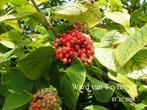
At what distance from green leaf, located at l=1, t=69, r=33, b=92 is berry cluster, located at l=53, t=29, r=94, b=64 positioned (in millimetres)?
116

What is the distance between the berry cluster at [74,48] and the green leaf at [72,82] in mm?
16

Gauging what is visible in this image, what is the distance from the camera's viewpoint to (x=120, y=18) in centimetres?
117

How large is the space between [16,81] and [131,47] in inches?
11.5

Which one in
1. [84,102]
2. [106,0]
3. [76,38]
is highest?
[76,38]

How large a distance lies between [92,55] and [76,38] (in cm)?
5

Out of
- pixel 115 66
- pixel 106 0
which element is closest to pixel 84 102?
pixel 115 66

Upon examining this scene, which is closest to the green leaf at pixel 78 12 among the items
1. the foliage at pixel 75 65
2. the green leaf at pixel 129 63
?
the foliage at pixel 75 65

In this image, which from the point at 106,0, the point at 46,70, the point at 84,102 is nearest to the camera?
the point at 46,70

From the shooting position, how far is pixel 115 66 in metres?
0.97

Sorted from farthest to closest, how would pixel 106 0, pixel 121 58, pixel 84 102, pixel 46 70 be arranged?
pixel 106 0 → pixel 84 102 → pixel 46 70 → pixel 121 58

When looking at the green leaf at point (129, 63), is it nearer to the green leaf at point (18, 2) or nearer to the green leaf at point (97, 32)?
the green leaf at point (97, 32)

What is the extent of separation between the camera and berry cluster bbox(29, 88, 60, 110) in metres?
0.93

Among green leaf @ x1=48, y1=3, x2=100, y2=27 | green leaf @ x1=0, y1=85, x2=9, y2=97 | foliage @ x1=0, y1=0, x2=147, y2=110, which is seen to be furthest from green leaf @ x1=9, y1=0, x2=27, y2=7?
green leaf @ x1=0, y1=85, x2=9, y2=97

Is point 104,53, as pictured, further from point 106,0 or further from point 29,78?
point 106,0
